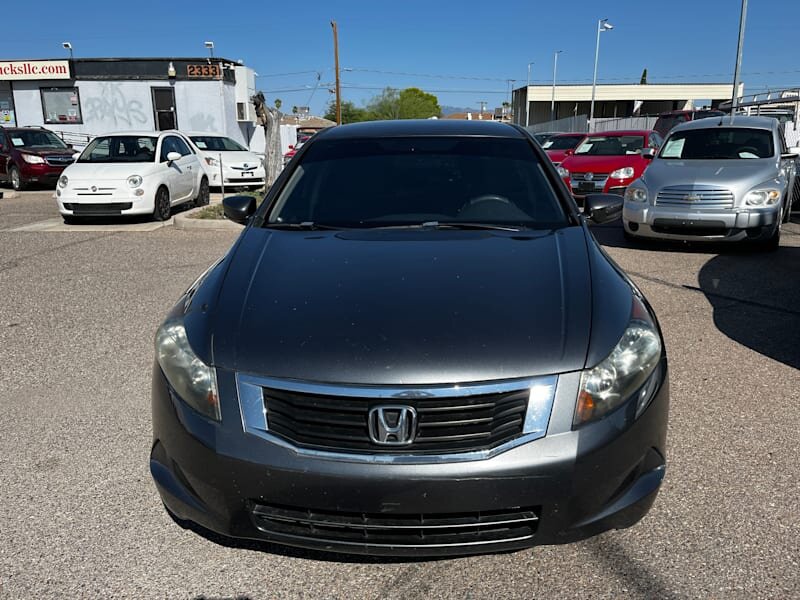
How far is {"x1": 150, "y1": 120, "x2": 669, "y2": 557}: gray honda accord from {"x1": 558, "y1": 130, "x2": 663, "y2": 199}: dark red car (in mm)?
9705

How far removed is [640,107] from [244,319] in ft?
258

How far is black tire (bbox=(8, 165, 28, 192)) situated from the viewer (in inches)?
704

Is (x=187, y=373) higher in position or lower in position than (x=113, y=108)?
lower

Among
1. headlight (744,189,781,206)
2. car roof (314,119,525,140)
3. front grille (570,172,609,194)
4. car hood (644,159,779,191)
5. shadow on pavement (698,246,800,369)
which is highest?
car roof (314,119,525,140)

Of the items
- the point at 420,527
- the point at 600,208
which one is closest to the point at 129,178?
the point at 600,208

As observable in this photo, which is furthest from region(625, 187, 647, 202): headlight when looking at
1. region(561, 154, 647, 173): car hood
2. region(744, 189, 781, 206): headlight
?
region(561, 154, 647, 173): car hood

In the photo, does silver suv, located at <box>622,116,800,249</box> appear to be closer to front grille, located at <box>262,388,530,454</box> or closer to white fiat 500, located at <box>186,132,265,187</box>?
front grille, located at <box>262,388,530,454</box>

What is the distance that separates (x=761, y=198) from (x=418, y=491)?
7697 mm

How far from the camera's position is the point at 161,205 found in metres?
11.8

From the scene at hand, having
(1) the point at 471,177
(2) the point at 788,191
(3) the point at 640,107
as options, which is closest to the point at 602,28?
(3) the point at 640,107

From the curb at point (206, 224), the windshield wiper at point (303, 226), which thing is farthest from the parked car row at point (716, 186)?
the windshield wiper at point (303, 226)

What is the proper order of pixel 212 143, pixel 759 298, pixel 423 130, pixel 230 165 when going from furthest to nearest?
pixel 212 143 → pixel 230 165 → pixel 759 298 → pixel 423 130

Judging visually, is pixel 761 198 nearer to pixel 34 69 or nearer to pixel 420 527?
pixel 420 527

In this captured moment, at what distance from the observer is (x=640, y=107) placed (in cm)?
7344
